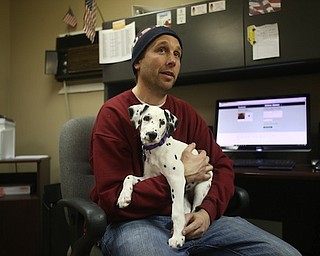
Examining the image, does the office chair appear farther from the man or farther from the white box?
the white box

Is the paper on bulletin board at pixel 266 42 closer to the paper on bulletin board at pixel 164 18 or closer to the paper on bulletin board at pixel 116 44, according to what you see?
the paper on bulletin board at pixel 164 18

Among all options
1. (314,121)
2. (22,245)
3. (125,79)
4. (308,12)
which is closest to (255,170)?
(314,121)

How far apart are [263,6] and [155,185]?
1.21 meters

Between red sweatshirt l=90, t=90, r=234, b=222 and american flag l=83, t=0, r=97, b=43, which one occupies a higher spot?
american flag l=83, t=0, r=97, b=43

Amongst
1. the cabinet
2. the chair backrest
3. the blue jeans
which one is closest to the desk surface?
the blue jeans

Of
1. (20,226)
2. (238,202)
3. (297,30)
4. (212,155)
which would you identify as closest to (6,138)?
(20,226)

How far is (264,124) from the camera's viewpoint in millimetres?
1852

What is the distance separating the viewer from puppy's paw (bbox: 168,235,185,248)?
929 millimetres

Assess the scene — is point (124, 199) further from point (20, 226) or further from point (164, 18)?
point (20, 226)

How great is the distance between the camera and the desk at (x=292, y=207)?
6.45 feet

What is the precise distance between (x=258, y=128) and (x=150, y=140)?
1.07 m

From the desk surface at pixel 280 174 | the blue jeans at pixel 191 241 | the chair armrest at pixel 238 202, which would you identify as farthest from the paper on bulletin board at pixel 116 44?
the blue jeans at pixel 191 241

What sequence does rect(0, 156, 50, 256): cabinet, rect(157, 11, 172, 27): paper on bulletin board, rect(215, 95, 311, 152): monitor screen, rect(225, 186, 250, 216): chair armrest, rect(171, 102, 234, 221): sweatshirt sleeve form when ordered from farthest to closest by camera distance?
rect(0, 156, 50, 256): cabinet → rect(157, 11, 172, 27): paper on bulletin board → rect(215, 95, 311, 152): monitor screen → rect(225, 186, 250, 216): chair armrest → rect(171, 102, 234, 221): sweatshirt sleeve

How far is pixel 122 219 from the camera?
3.42 feet
